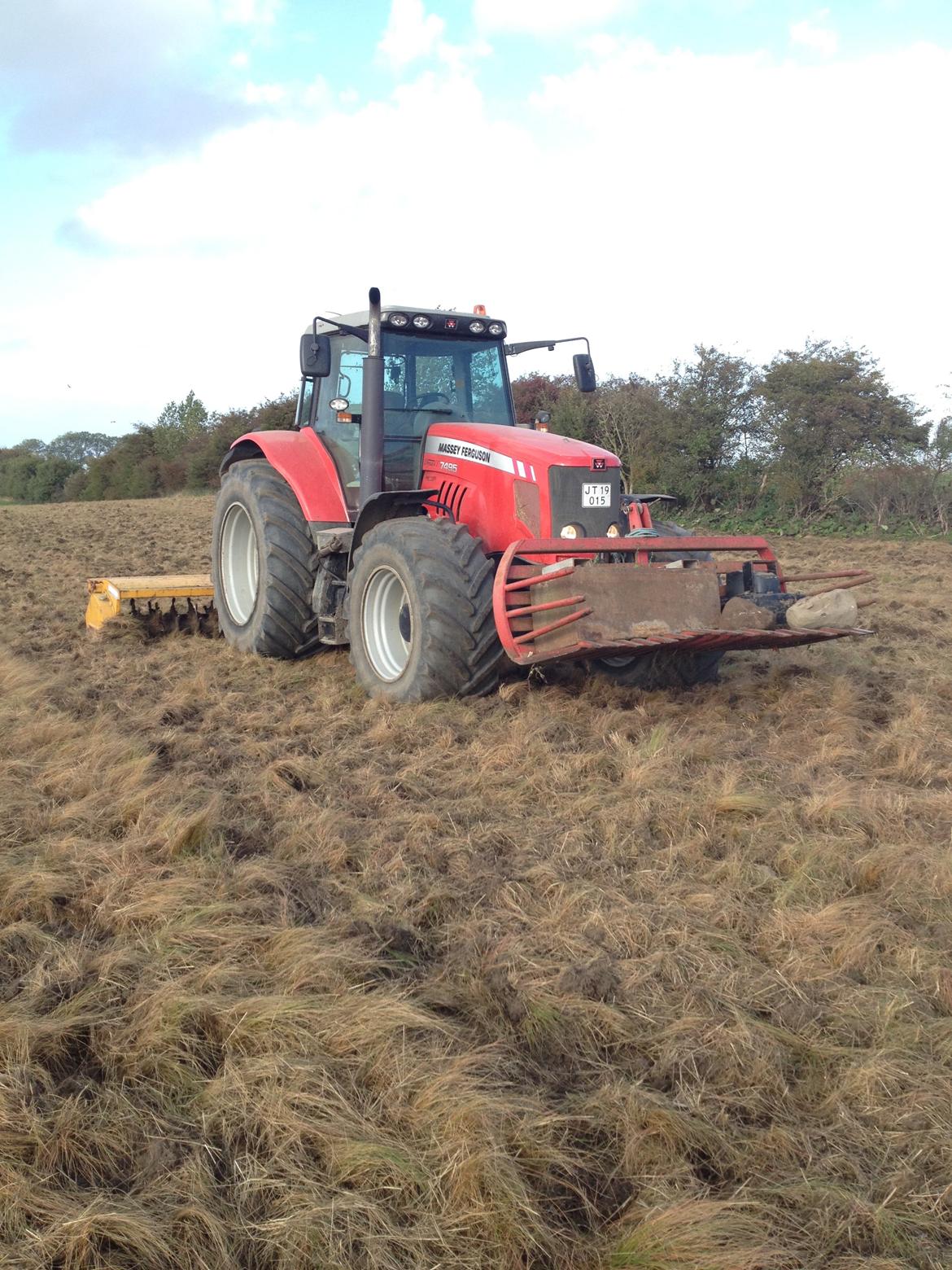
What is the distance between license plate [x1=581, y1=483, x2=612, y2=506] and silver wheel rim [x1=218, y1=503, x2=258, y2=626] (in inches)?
112

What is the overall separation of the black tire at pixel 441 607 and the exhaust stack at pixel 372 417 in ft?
1.67

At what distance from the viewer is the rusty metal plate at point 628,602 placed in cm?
505

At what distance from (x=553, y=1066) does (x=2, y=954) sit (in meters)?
1.45

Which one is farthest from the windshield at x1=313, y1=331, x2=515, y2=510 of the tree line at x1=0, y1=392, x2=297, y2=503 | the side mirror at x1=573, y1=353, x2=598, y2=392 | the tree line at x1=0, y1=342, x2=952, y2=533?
the tree line at x1=0, y1=392, x2=297, y2=503

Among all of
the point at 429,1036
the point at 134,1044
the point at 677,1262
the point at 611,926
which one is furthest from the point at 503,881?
the point at 677,1262

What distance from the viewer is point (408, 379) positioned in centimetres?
648

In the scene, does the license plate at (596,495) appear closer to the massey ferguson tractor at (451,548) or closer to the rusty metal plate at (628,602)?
the massey ferguson tractor at (451,548)

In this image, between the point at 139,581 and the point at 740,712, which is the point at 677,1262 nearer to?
the point at 740,712

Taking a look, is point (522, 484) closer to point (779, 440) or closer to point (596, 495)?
point (596, 495)

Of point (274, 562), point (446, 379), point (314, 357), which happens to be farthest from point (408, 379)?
point (274, 562)

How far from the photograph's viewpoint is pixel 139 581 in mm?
8062

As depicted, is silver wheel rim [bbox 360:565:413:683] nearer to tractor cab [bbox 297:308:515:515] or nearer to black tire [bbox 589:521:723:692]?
tractor cab [bbox 297:308:515:515]

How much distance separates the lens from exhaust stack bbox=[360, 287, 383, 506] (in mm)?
6055

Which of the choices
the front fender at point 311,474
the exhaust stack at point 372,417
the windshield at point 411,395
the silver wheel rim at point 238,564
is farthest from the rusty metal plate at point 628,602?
the silver wheel rim at point 238,564
